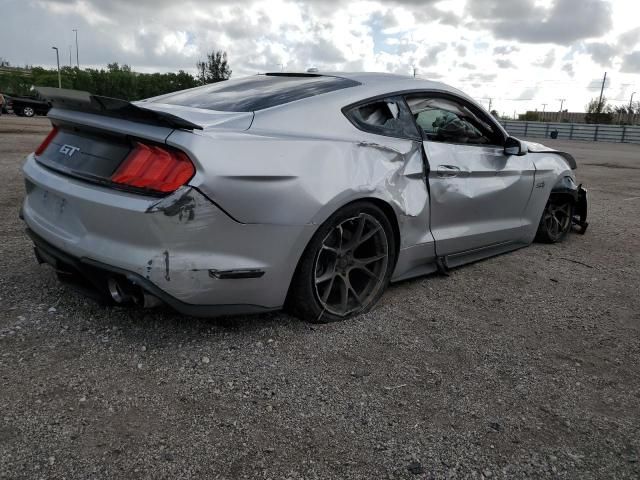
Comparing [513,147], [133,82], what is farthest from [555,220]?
[133,82]

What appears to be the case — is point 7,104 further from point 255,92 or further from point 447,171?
point 447,171

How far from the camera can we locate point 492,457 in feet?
6.95

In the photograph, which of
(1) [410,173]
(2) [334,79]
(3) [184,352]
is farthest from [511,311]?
(3) [184,352]

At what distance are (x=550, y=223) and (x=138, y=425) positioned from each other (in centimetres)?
434

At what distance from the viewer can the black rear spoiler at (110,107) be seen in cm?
249

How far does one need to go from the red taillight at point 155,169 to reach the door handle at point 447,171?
180cm

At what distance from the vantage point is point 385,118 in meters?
3.37

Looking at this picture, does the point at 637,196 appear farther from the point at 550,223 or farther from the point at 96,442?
A: the point at 96,442

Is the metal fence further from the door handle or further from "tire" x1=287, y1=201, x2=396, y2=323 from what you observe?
"tire" x1=287, y1=201, x2=396, y2=323

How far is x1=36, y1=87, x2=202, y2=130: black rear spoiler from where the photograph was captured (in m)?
2.49

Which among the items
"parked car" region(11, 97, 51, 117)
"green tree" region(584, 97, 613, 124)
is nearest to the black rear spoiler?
"parked car" region(11, 97, 51, 117)

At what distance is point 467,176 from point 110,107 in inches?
94.3

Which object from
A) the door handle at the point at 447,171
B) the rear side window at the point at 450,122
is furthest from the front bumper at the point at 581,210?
the door handle at the point at 447,171

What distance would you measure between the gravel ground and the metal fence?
135ft
